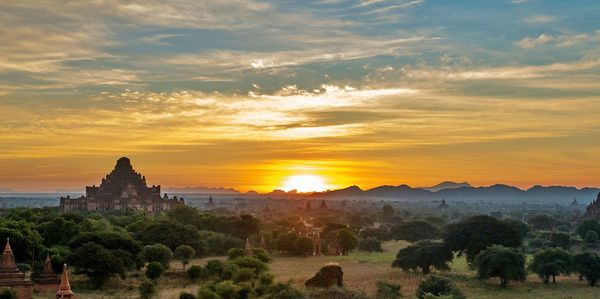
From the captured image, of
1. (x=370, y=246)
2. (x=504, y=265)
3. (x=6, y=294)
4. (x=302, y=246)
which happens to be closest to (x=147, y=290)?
(x=6, y=294)

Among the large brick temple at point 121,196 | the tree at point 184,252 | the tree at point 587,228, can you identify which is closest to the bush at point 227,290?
the tree at point 184,252

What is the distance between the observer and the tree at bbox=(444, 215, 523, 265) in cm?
6538

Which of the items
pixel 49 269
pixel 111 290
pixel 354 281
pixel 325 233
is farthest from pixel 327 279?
pixel 325 233

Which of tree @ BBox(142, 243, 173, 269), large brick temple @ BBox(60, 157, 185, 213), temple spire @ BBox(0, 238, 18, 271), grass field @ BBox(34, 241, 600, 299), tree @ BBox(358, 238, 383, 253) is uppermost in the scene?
large brick temple @ BBox(60, 157, 185, 213)

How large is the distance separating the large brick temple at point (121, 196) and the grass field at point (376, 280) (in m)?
96.6

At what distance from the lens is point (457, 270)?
225 feet

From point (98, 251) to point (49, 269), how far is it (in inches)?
196

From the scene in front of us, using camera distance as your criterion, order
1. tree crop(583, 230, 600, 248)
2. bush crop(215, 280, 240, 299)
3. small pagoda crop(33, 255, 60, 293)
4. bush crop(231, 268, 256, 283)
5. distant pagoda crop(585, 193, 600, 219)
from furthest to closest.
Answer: distant pagoda crop(585, 193, 600, 219)
tree crop(583, 230, 600, 248)
bush crop(231, 268, 256, 283)
small pagoda crop(33, 255, 60, 293)
bush crop(215, 280, 240, 299)

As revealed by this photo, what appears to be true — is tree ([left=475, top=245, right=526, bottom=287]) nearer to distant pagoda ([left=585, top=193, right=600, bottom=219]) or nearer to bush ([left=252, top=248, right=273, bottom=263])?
bush ([left=252, top=248, right=273, bottom=263])

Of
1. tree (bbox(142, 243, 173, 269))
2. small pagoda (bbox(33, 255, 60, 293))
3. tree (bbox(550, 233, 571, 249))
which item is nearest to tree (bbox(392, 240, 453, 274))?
tree (bbox(142, 243, 173, 269))

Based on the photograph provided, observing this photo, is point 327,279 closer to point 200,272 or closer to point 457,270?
point 200,272

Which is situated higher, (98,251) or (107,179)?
(107,179)

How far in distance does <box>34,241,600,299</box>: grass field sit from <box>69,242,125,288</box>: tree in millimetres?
1066

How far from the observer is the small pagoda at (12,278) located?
41.9 meters
